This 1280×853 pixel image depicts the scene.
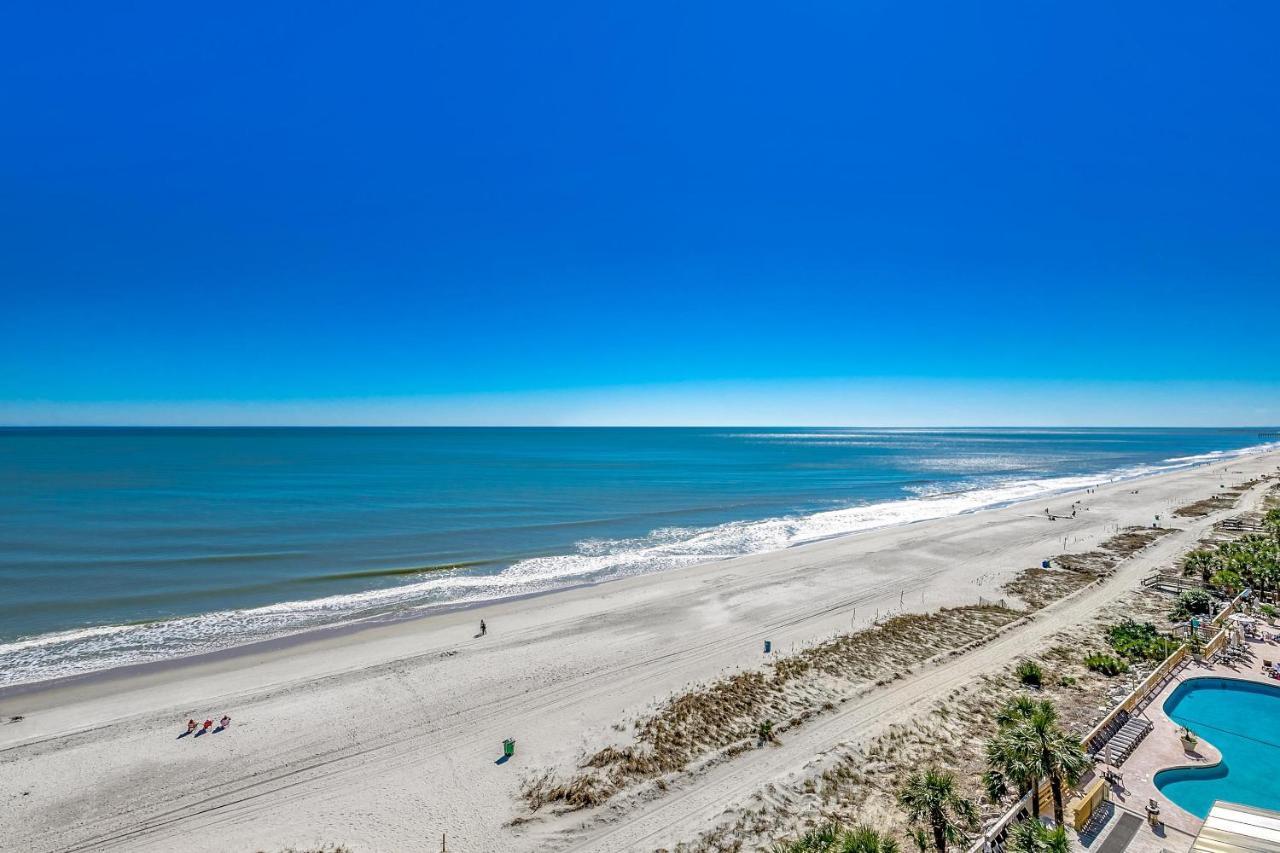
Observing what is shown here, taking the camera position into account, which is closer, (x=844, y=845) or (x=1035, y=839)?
(x=844, y=845)

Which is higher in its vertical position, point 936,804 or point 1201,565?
point 1201,565

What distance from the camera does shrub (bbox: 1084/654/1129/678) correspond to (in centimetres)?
2092

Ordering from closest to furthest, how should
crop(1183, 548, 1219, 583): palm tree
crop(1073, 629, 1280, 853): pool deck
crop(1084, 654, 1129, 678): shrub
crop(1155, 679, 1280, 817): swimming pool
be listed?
crop(1073, 629, 1280, 853): pool deck → crop(1155, 679, 1280, 817): swimming pool → crop(1084, 654, 1129, 678): shrub → crop(1183, 548, 1219, 583): palm tree

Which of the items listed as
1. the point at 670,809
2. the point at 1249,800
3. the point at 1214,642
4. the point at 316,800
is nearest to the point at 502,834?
the point at 670,809

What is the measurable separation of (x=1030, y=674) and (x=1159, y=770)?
18.4 feet

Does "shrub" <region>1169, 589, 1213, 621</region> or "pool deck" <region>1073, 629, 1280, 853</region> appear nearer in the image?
"pool deck" <region>1073, 629, 1280, 853</region>

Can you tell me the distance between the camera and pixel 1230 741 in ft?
55.2

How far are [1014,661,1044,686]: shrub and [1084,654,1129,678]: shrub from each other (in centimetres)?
214

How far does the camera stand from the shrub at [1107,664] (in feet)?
68.6

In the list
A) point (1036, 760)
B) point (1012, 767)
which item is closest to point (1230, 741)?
point (1036, 760)

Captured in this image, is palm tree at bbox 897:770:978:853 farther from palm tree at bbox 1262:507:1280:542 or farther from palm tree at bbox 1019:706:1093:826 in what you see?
palm tree at bbox 1262:507:1280:542

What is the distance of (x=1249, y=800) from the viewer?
14.5m

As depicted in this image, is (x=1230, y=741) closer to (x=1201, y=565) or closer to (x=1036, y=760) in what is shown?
(x=1036, y=760)

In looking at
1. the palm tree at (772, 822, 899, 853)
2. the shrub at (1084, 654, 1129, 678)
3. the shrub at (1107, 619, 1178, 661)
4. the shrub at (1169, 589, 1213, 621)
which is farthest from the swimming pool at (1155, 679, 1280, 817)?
the palm tree at (772, 822, 899, 853)
